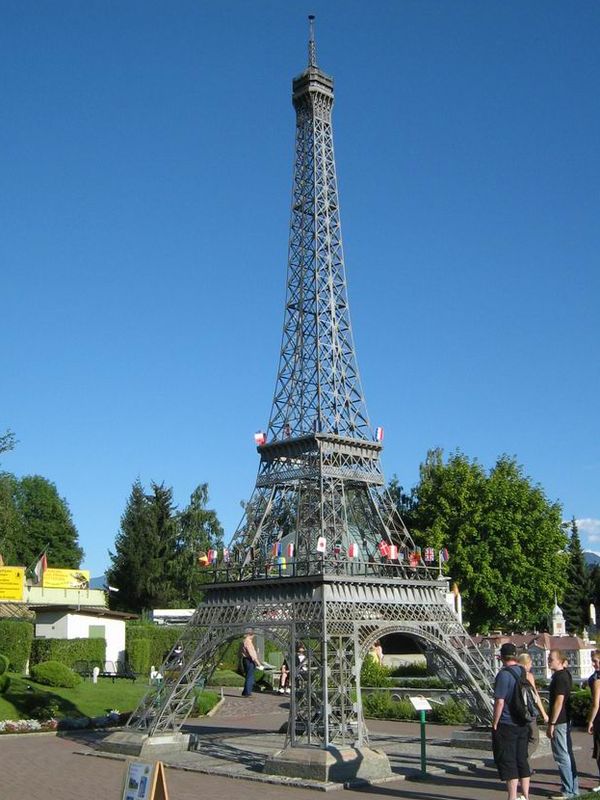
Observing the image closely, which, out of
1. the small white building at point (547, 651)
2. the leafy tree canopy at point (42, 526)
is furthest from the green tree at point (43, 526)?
the small white building at point (547, 651)

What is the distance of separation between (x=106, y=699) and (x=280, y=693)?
11249 millimetres

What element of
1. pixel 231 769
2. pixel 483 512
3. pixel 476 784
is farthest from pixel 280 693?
pixel 476 784

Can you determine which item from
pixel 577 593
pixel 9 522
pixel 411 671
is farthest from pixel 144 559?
pixel 577 593

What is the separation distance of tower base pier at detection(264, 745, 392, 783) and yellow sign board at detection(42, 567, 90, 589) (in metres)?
43.6

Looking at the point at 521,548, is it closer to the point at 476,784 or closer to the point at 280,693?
the point at 280,693

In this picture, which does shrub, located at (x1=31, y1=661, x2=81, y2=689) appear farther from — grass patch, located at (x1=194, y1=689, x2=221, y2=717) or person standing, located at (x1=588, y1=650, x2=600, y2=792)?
person standing, located at (x1=588, y1=650, x2=600, y2=792)

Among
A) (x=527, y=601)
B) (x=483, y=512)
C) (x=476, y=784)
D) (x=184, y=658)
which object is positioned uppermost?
(x=483, y=512)

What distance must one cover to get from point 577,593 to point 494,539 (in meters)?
30.8

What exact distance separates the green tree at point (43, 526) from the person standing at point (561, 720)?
2781 inches

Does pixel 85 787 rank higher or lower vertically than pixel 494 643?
lower

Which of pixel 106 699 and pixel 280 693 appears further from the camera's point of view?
pixel 280 693

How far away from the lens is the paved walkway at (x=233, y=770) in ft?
59.1

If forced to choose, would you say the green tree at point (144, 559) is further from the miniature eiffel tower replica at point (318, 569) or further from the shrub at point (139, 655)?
the miniature eiffel tower replica at point (318, 569)

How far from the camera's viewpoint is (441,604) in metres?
26.0
